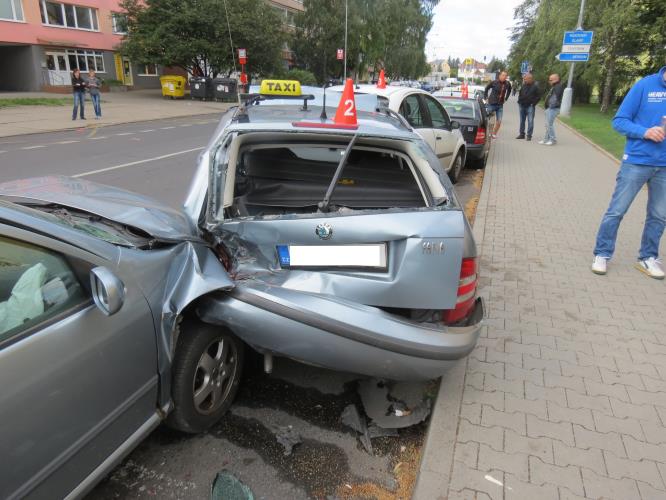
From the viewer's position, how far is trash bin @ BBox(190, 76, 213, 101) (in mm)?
29500

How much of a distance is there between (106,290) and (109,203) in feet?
3.81

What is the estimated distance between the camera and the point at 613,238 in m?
4.66

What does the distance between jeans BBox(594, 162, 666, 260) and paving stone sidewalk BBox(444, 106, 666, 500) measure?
282mm

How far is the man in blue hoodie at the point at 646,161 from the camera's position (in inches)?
163

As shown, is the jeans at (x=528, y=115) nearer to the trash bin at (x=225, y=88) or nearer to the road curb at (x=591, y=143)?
the road curb at (x=591, y=143)

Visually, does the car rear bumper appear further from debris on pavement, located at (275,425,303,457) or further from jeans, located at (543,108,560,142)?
jeans, located at (543,108,560,142)

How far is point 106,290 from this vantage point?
1748 mm

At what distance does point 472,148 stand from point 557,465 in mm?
8782

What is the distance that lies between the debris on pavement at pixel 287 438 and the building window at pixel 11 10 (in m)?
35.8

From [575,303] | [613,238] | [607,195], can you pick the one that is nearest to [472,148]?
[607,195]

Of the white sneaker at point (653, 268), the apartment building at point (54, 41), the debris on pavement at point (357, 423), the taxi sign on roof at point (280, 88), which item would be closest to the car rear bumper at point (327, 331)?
the debris on pavement at point (357, 423)

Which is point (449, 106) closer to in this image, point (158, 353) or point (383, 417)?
point (383, 417)

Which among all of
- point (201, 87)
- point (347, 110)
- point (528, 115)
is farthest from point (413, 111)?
point (201, 87)

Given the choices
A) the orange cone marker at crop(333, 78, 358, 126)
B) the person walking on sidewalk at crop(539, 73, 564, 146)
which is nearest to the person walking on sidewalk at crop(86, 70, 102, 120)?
the person walking on sidewalk at crop(539, 73, 564, 146)
